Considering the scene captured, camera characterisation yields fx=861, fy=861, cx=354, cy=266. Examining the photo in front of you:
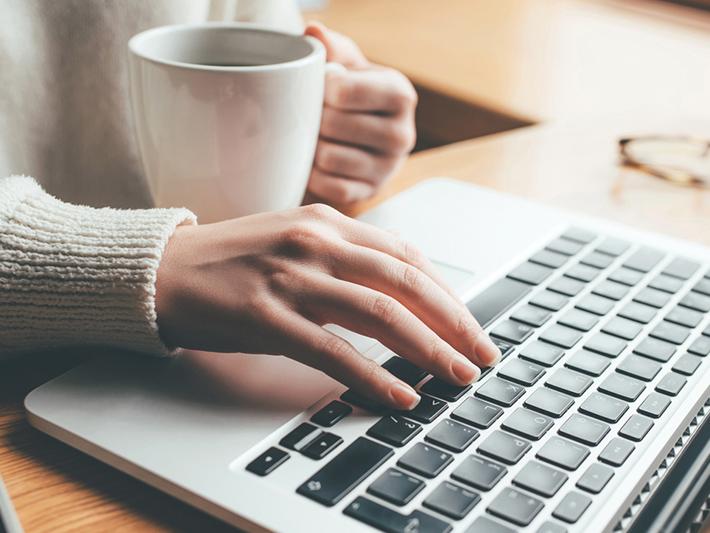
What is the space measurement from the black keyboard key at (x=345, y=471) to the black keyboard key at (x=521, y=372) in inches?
3.6

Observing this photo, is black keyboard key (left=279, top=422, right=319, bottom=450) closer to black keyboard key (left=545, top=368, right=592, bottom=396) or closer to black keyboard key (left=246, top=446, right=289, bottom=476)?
black keyboard key (left=246, top=446, right=289, bottom=476)

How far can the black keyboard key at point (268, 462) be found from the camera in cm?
36

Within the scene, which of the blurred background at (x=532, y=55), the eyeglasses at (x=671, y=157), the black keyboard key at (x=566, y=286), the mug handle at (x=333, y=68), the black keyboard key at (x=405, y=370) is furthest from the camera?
the blurred background at (x=532, y=55)

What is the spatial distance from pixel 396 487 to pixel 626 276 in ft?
0.91

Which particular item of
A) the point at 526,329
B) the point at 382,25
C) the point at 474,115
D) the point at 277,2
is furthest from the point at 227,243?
the point at 382,25

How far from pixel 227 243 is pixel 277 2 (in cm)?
41

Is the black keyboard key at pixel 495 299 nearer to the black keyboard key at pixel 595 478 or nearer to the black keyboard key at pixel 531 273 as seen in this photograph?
the black keyboard key at pixel 531 273

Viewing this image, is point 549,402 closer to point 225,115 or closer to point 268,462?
point 268,462

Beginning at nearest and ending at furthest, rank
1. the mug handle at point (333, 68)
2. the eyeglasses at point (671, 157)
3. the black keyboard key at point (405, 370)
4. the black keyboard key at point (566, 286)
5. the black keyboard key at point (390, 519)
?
the black keyboard key at point (390, 519) → the black keyboard key at point (405, 370) → the black keyboard key at point (566, 286) → the mug handle at point (333, 68) → the eyeglasses at point (671, 157)

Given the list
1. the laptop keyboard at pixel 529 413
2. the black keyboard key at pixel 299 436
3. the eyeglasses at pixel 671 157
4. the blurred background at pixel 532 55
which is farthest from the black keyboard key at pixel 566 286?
the blurred background at pixel 532 55

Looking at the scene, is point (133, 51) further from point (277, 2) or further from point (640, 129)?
point (640, 129)

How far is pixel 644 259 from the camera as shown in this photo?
585 millimetres

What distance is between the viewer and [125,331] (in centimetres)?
44

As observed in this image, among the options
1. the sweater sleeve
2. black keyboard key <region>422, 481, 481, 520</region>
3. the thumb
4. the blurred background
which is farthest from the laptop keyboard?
the blurred background
